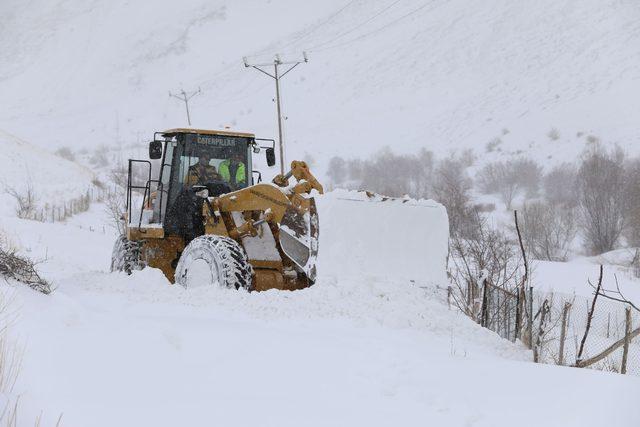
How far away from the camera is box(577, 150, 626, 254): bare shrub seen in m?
39.0

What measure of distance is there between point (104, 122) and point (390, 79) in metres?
32.6

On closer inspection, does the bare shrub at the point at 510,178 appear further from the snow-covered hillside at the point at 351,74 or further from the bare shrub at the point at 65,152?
the bare shrub at the point at 65,152

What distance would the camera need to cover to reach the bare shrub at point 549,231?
37.0 meters

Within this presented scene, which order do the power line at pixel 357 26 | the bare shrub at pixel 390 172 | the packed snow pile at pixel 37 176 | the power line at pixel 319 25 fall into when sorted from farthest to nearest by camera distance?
the power line at pixel 319 25 < the power line at pixel 357 26 < the bare shrub at pixel 390 172 < the packed snow pile at pixel 37 176

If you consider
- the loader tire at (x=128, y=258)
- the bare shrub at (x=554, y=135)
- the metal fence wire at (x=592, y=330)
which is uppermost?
the bare shrub at (x=554, y=135)

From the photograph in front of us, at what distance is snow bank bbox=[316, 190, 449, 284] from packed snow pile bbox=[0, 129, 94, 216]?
2359cm

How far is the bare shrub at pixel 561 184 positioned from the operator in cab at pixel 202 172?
39.6 m

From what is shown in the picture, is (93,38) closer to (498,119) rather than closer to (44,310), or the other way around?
(498,119)

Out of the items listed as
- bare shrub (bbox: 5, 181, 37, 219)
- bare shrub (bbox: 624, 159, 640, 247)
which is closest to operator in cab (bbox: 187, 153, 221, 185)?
bare shrub (bbox: 5, 181, 37, 219)

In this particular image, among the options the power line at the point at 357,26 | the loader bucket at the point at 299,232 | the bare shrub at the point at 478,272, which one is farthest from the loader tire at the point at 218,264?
the power line at the point at 357,26

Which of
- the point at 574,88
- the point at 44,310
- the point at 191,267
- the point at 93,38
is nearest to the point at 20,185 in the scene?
the point at 191,267

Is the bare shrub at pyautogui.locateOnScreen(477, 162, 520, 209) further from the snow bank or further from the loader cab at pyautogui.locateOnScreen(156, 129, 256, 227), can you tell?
the snow bank

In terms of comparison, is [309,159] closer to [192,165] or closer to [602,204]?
[602,204]

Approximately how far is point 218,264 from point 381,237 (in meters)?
1.84
